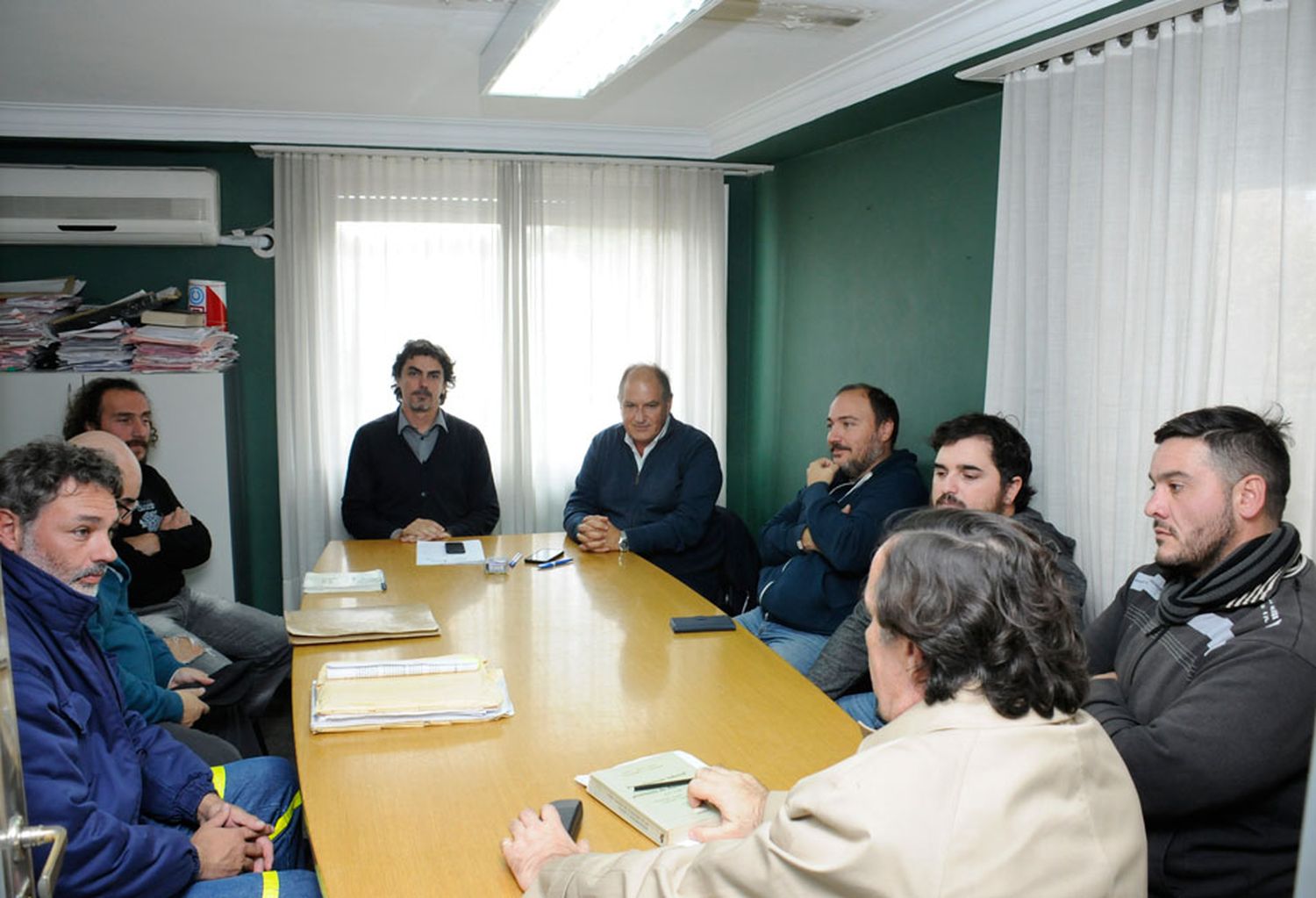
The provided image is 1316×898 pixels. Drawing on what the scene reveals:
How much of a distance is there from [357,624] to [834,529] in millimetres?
1481

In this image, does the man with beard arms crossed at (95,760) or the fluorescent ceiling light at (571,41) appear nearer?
the man with beard arms crossed at (95,760)

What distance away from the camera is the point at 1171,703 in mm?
2039

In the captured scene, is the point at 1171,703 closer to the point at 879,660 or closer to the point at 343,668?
the point at 879,660

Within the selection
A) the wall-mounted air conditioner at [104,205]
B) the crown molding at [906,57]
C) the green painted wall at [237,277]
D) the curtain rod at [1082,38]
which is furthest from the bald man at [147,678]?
the curtain rod at [1082,38]

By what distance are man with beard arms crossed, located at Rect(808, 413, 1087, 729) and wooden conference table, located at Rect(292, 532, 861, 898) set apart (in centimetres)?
38

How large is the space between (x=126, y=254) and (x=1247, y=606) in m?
4.76

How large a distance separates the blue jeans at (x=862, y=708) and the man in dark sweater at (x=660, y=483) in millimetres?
1163

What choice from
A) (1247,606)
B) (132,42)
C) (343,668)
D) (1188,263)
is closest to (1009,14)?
(1188,263)

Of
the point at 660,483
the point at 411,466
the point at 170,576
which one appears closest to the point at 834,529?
the point at 660,483

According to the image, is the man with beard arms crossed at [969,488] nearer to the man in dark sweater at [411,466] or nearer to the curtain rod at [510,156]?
the man in dark sweater at [411,466]

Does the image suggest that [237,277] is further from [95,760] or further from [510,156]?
[95,760]

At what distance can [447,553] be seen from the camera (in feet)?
12.1

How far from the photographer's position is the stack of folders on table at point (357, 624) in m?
2.68

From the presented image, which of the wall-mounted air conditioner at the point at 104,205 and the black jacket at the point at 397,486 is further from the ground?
the wall-mounted air conditioner at the point at 104,205
